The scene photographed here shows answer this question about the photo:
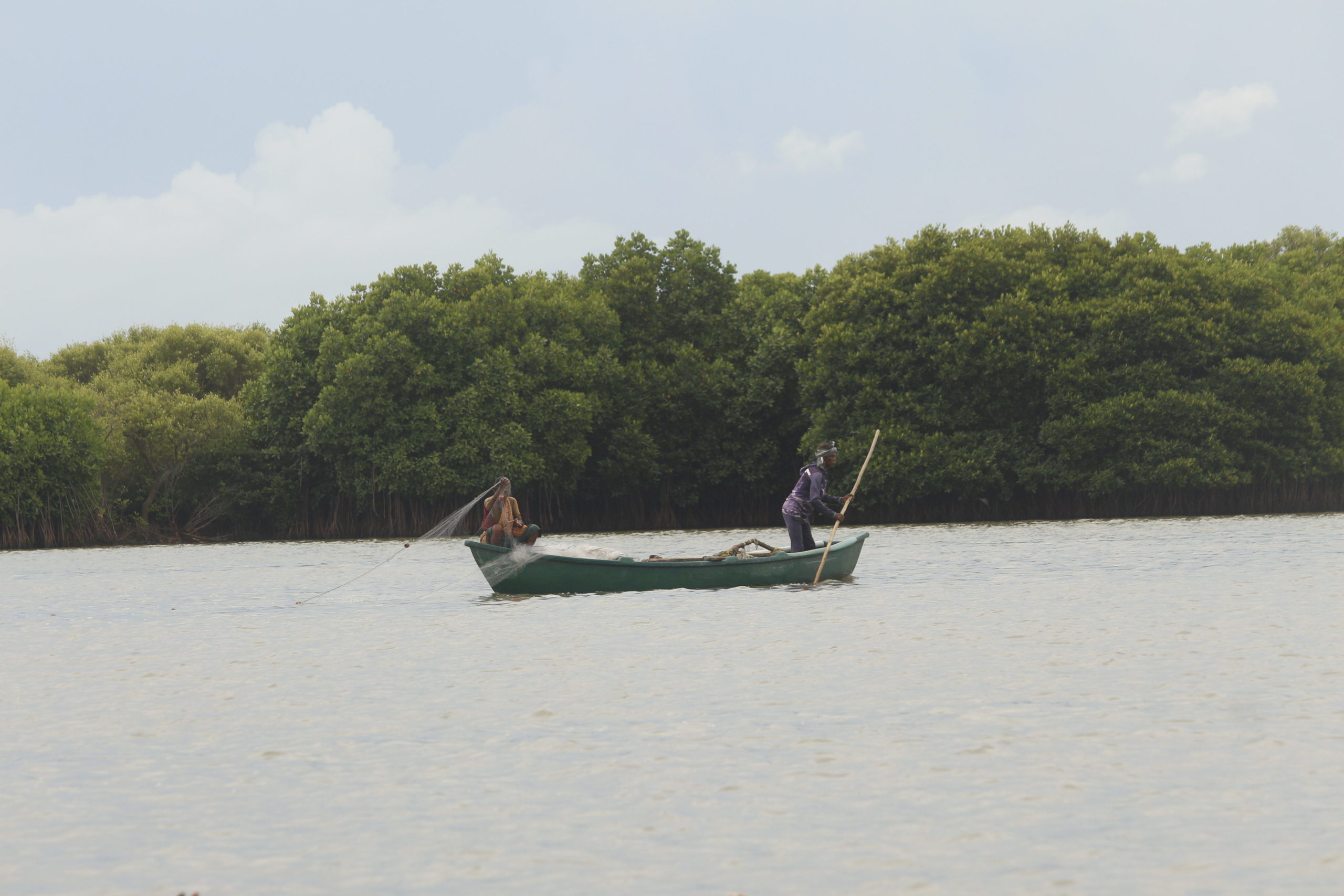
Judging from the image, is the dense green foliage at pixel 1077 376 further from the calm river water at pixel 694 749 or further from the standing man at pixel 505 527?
the calm river water at pixel 694 749

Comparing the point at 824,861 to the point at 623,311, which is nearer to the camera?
the point at 824,861

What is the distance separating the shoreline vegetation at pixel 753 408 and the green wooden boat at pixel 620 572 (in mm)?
30630

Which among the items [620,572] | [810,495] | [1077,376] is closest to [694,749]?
[620,572]

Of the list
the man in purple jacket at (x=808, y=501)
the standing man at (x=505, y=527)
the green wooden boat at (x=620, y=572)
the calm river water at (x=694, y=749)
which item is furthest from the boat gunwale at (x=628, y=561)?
the man in purple jacket at (x=808, y=501)

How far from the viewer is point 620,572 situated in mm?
22875

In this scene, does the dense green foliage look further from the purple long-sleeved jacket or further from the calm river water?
the calm river water

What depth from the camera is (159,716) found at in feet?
41.1

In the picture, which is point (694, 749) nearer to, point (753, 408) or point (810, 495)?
point (810, 495)

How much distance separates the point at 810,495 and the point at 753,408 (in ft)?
124

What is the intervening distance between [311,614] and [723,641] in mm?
8980

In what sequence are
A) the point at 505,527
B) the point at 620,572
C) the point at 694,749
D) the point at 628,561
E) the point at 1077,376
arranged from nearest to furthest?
the point at 694,749 < the point at 628,561 < the point at 620,572 < the point at 505,527 < the point at 1077,376

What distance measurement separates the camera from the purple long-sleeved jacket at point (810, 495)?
24250 mm

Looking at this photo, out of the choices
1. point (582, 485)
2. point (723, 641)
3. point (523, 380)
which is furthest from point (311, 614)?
point (582, 485)

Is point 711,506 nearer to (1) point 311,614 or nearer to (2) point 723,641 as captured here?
(1) point 311,614
